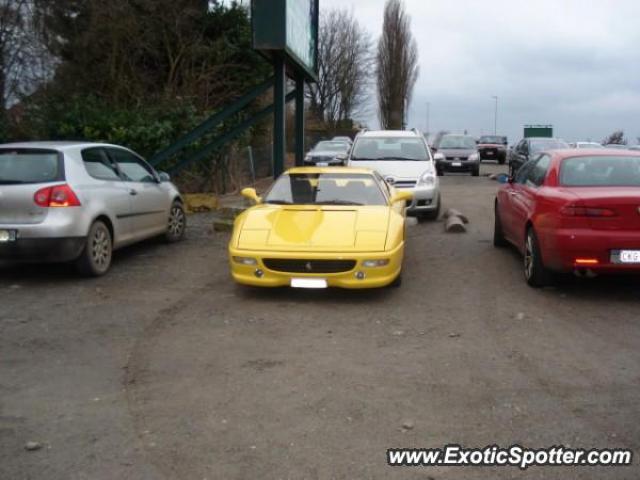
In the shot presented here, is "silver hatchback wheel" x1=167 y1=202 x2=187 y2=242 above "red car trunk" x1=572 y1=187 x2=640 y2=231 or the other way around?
the other way around

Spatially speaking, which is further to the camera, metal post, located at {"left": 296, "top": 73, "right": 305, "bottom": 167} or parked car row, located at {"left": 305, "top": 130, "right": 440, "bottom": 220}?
metal post, located at {"left": 296, "top": 73, "right": 305, "bottom": 167}

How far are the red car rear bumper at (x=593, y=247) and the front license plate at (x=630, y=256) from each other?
0.04 metres

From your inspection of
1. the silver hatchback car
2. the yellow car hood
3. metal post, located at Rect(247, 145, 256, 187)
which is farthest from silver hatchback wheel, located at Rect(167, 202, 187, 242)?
metal post, located at Rect(247, 145, 256, 187)

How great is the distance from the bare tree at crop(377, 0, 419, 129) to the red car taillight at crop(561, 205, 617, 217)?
58.4 meters

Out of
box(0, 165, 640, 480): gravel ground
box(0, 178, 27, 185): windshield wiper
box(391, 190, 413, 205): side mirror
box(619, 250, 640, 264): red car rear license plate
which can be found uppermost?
box(0, 178, 27, 185): windshield wiper

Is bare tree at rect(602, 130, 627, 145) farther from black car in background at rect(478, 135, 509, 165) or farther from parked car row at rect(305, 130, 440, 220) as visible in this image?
parked car row at rect(305, 130, 440, 220)

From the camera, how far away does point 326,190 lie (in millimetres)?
8023

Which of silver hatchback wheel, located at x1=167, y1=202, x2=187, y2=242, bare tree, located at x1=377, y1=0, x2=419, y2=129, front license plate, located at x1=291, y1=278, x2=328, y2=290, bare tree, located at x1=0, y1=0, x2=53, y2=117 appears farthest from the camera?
bare tree, located at x1=377, y1=0, x2=419, y2=129

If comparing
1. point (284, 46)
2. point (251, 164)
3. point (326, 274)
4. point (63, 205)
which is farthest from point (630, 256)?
point (251, 164)

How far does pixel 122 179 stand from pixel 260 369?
15.7 ft

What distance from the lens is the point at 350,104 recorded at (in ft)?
202

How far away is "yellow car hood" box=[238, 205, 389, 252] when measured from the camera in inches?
265

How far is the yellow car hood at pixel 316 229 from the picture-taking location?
22.0ft

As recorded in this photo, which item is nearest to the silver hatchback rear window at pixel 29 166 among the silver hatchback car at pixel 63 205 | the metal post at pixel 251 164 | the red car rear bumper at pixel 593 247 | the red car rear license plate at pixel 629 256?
the silver hatchback car at pixel 63 205
